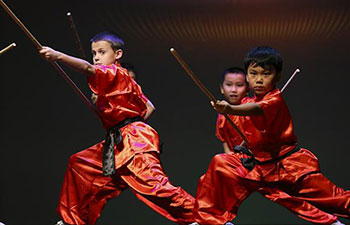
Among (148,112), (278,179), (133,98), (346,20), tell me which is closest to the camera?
(278,179)

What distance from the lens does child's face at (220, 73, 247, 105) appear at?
3295 mm

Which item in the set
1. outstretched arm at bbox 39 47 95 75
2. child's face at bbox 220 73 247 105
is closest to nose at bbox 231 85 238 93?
child's face at bbox 220 73 247 105

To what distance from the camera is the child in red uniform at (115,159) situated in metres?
2.72

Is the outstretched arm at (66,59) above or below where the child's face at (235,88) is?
above

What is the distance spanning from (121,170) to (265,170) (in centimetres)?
69

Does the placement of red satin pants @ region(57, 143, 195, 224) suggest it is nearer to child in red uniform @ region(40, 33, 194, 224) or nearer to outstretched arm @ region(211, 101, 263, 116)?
child in red uniform @ region(40, 33, 194, 224)

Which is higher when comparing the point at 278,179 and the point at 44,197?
the point at 44,197

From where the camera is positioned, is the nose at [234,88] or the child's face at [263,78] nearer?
the child's face at [263,78]

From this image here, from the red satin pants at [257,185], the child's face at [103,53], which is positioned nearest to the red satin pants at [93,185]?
the red satin pants at [257,185]

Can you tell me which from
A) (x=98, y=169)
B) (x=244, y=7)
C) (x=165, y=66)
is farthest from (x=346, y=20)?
(x=98, y=169)

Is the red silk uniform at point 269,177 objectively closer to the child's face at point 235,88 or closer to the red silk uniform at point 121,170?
the red silk uniform at point 121,170

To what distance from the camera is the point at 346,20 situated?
3.79m

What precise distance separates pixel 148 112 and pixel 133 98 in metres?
0.24

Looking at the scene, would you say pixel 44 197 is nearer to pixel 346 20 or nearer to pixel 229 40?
pixel 229 40
